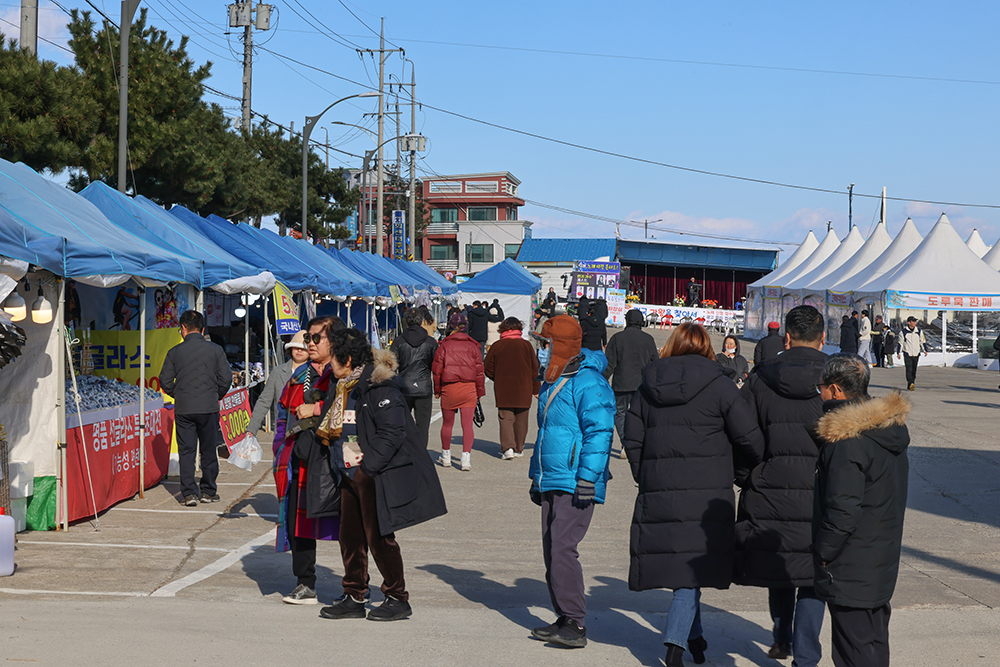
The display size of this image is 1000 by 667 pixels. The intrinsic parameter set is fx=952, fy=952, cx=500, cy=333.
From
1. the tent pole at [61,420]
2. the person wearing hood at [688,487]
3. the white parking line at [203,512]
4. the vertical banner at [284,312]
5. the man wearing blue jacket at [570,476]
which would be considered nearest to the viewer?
the person wearing hood at [688,487]

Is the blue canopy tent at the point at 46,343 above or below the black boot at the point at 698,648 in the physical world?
above

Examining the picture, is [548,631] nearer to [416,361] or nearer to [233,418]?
[233,418]

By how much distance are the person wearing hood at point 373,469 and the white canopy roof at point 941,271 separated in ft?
98.3

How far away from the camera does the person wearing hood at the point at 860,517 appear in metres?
3.96

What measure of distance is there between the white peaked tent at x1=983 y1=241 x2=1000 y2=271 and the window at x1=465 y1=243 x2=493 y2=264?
42.4 meters

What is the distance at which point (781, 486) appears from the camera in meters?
4.88

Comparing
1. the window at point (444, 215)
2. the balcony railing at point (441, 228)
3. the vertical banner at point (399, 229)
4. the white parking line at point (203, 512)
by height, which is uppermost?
the window at point (444, 215)

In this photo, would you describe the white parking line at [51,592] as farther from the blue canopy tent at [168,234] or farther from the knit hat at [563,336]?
the blue canopy tent at [168,234]

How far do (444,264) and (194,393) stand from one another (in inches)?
2823

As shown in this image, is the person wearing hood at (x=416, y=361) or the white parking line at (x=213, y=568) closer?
the white parking line at (x=213, y=568)

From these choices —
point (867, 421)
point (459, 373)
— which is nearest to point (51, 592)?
point (867, 421)

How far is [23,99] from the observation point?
15.3 meters

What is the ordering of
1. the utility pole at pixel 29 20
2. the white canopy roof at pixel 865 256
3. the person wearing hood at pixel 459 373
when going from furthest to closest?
the white canopy roof at pixel 865 256
the utility pole at pixel 29 20
the person wearing hood at pixel 459 373

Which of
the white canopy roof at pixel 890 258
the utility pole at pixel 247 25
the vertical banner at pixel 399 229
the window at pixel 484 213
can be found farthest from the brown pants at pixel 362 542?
the window at pixel 484 213
